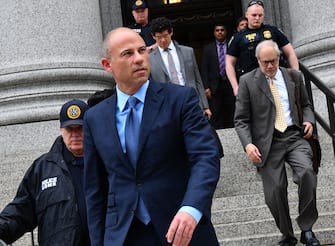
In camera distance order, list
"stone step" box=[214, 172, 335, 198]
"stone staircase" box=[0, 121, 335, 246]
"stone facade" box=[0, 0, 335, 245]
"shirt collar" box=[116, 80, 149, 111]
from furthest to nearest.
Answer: "stone facade" box=[0, 0, 335, 245] → "stone step" box=[214, 172, 335, 198] → "stone staircase" box=[0, 121, 335, 246] → "shirt collar" box=[116, 80, 149, 111]

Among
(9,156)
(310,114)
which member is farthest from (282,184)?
(9,156)

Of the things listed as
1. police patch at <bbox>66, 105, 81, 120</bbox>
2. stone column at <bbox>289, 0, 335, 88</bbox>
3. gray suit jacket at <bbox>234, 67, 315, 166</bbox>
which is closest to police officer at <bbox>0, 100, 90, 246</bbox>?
police patch at <bbox>66, 105, 81, 120</bbox>

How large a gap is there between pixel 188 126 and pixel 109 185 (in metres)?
0.46

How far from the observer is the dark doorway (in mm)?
14227

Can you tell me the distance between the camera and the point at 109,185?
136 inches

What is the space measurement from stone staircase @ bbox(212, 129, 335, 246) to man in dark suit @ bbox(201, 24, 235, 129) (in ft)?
5.33

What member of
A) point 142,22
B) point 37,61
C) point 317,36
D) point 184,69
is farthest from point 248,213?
point 317,36

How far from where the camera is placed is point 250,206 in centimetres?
718

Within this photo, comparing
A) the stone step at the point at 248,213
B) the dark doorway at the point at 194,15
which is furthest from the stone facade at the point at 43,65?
the dark doorway at the point at 194,15

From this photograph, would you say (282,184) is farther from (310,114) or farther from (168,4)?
(168,4)

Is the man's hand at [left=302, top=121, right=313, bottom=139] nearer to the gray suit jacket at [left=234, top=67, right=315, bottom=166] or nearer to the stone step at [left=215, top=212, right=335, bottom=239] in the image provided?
the gray suit jacket at [left=234, top=67, right=315, bottom=166]

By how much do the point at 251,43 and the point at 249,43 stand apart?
0.02 meters

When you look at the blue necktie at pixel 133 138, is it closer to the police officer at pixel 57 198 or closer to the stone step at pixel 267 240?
the police officer at pixel 57 198

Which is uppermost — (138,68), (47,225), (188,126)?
(138,68)
